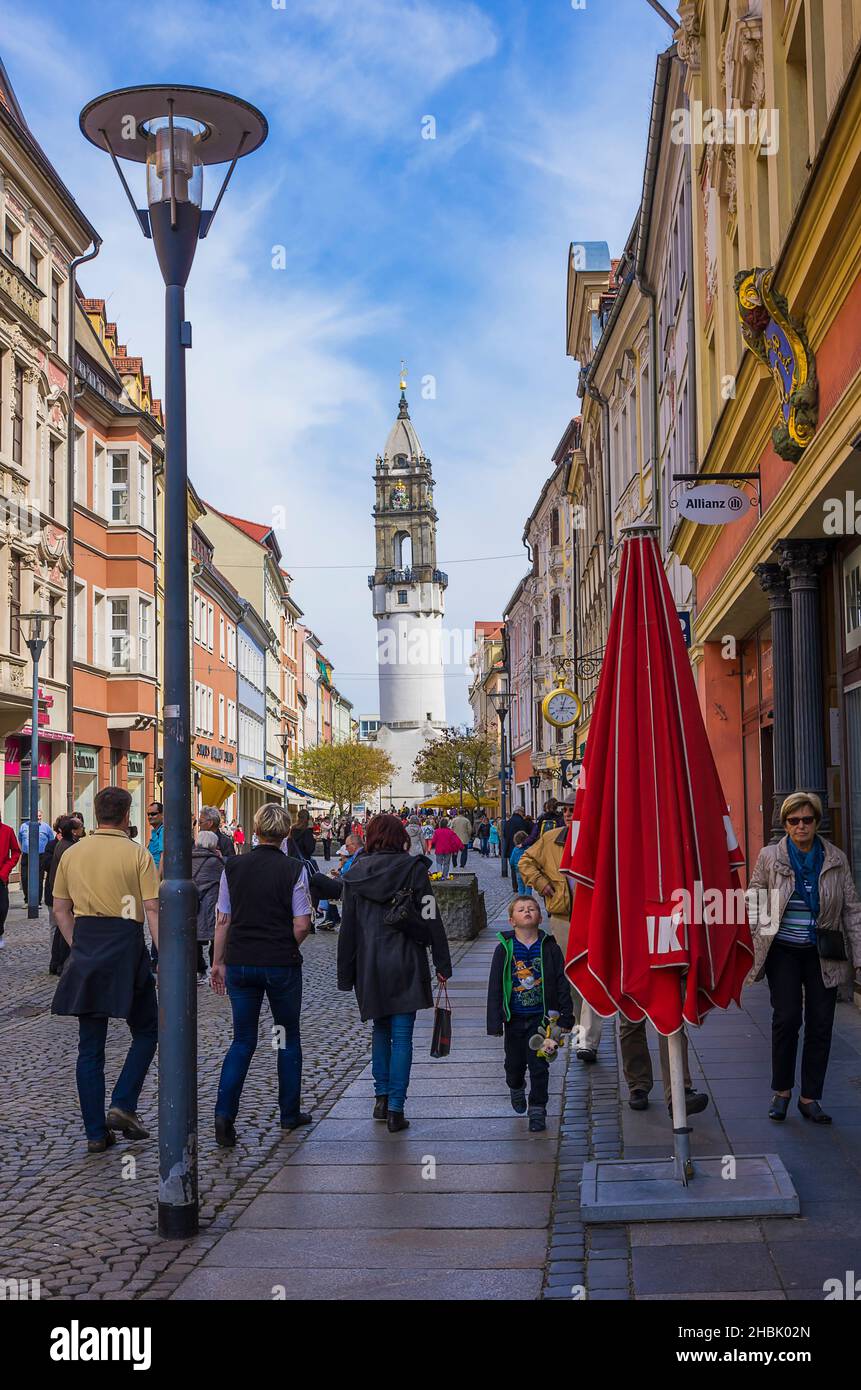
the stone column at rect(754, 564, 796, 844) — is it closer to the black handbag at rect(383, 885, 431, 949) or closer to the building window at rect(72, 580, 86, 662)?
→ the black handbag at rect(383, 885, 431, 949)

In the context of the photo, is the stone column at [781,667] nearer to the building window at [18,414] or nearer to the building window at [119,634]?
the building window at [18,414]

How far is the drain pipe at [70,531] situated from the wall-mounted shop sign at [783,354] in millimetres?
26177

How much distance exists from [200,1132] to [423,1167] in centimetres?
156

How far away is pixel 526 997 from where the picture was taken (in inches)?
328

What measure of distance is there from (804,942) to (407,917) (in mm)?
2145

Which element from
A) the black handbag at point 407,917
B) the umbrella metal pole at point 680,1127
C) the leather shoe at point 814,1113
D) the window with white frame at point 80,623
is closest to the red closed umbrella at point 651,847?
the umbrella metal pole at point 680,1127

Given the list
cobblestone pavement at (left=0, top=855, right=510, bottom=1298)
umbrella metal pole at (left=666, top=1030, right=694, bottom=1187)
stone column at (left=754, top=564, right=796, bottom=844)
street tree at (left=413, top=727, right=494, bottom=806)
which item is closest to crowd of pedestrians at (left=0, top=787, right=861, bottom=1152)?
cobblestone pavement at (left=0, top=855, right=510, bottom=1298)

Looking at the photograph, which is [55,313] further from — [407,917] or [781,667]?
[407,917]

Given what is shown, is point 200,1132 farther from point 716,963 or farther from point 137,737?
point 137,737

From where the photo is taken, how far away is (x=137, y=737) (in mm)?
41594

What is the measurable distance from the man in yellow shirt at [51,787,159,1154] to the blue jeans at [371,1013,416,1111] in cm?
127

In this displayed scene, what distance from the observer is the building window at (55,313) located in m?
35.1

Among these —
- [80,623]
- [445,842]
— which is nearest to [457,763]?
[80,623]

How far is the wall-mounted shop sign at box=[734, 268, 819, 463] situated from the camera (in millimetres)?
10430
